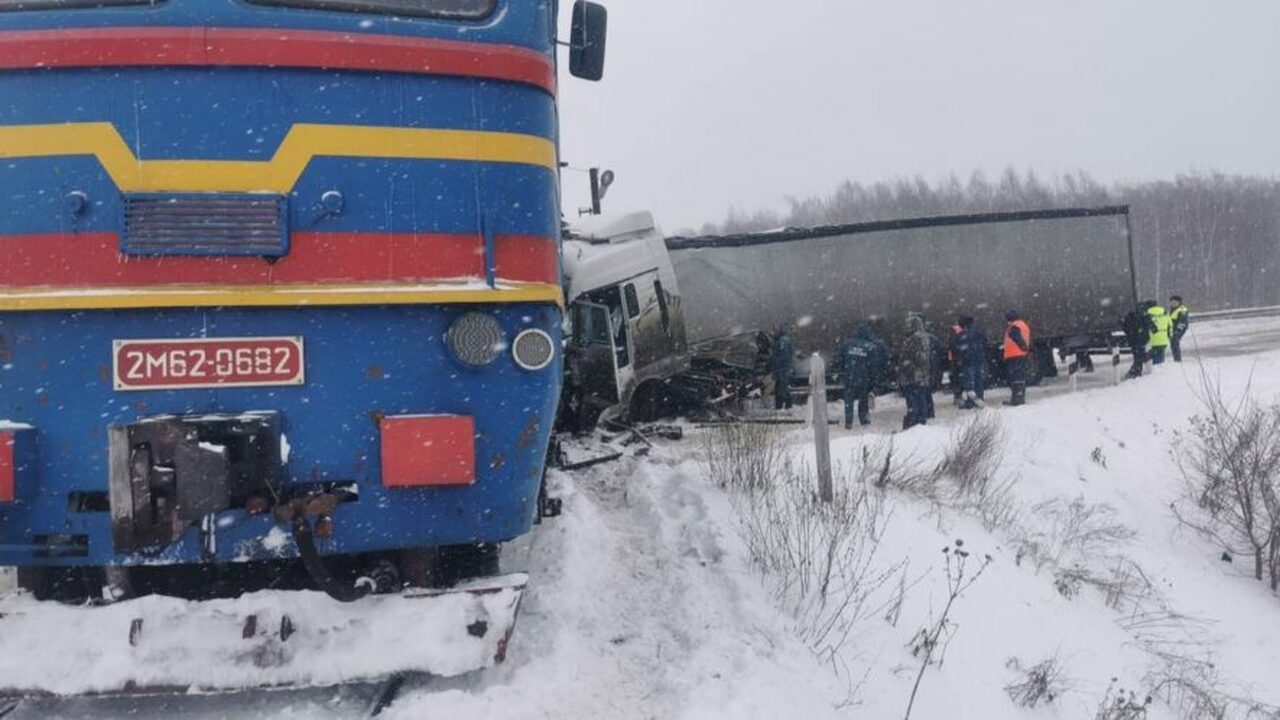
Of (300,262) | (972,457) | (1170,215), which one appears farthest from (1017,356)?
(1170,215)

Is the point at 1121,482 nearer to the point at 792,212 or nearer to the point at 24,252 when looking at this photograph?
the point at 24,252

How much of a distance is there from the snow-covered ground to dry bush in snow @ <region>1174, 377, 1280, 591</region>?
242mm

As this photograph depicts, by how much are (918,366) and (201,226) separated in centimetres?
998

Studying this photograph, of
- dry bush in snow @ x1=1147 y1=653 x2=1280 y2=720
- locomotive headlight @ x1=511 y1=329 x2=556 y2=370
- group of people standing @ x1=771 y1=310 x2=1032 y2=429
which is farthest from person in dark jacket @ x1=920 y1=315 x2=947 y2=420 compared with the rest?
locomotive headlight @ x1=511 y1=329 x2=556 y2=370

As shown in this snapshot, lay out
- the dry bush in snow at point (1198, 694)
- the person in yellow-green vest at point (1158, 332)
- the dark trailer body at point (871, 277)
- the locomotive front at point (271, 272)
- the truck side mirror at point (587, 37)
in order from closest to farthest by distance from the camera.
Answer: the locomotive front at point (271, 272) → the truck side mirror at point (587, 37) → the dry bush in snow at point (1198, 694) → the dark trailer body at point (871, 277) → the person in yellow-green vest at point (1158, 332)

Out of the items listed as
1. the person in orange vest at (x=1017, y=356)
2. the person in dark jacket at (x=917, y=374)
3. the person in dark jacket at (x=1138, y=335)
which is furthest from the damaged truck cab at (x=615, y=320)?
the person in dark jacket at (x=1138, y=335)

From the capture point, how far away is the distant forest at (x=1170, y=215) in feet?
196

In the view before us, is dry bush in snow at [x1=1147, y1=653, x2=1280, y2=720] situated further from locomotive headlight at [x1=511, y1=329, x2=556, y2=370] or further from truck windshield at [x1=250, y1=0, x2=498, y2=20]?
truck windshield at [x1=250, y1=0, x2=498, y2=20]

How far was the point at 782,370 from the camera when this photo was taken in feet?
47.0

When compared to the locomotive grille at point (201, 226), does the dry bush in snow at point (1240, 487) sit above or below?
below

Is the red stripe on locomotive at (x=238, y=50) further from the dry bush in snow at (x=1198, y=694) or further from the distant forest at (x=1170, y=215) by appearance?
the distant forest at (x=1170, y=215)

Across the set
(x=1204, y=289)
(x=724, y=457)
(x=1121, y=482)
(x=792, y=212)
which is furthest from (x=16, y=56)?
(x=792, y=212)

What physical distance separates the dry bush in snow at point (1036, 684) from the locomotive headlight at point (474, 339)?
361 cm

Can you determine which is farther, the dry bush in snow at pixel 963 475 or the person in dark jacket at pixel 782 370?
the person in dark jacket at pixel 782 370
